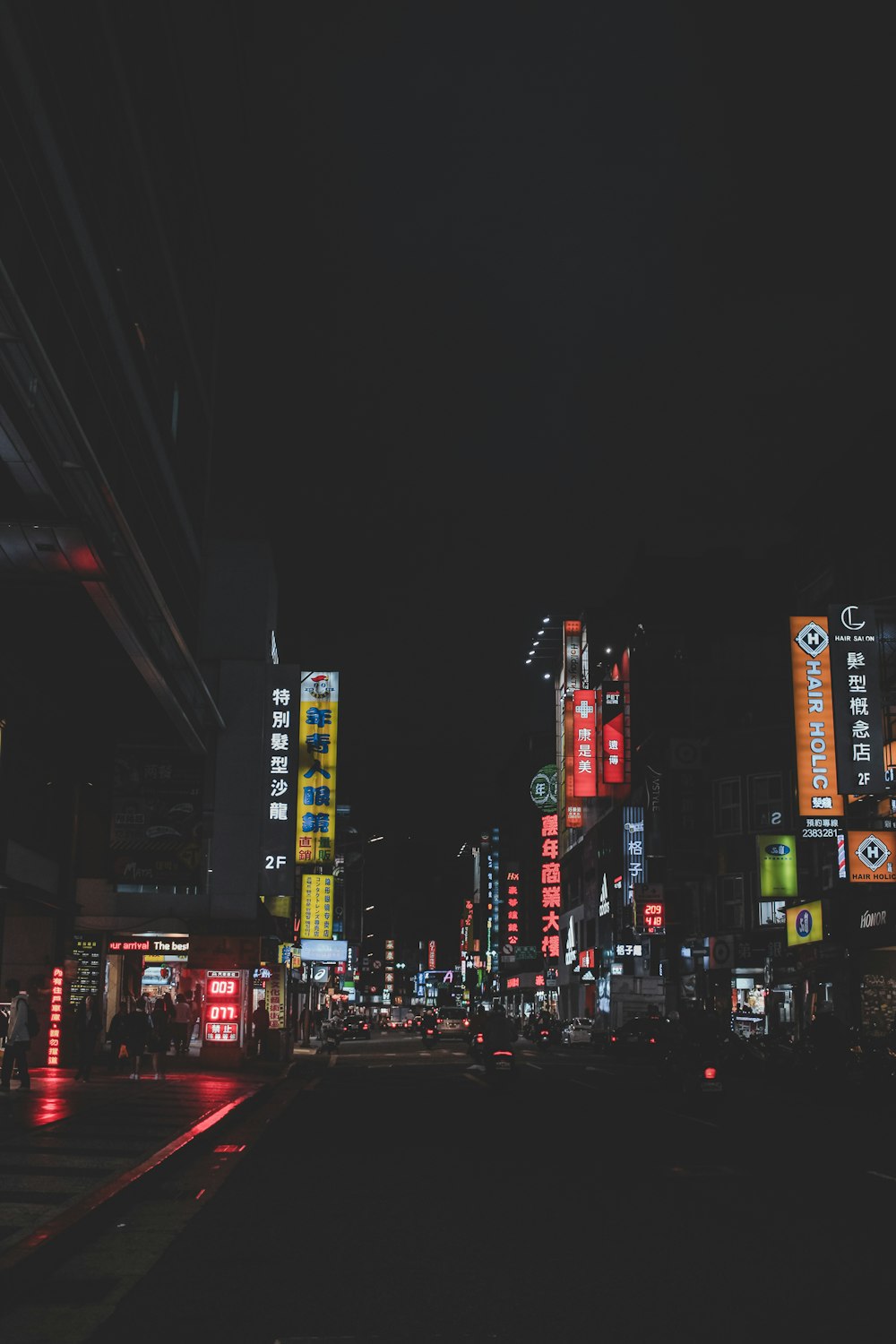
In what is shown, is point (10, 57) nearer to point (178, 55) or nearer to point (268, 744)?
point (178, 55)

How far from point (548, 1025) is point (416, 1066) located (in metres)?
19.5

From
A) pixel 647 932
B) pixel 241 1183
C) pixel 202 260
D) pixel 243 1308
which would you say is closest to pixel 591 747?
pixel 647 932

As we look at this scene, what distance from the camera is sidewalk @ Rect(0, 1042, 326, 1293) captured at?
1014 cm

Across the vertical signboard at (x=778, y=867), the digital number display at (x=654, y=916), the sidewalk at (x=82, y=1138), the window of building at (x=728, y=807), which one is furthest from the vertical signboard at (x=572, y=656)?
the sidewalk at (x=82, y=1138)

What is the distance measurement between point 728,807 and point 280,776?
25.3m

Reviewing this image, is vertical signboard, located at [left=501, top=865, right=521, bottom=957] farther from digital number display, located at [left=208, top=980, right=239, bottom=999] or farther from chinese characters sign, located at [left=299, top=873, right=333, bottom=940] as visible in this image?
digital number display, located at [left=208, top=980, right=239, bottom=999]

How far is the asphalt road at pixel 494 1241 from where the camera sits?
784 cm

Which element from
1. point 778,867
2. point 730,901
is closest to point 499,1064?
point 778,867

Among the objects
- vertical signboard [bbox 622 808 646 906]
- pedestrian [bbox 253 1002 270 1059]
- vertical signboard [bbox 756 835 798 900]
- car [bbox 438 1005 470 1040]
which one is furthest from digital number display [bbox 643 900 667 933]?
pedestrian [bbox 253 1002 270 1059]

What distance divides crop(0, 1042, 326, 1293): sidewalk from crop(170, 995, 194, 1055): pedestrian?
15.6ft

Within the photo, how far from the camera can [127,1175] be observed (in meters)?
13.0

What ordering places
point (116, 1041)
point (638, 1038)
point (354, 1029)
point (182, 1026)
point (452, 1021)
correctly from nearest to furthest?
point (116, 1041)
point (182, 1026)
point (638, 1038)
point (452, 1021)
point (354, 1029)

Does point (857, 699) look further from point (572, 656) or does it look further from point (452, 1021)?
point (572, 656)

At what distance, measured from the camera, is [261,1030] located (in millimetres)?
42875
